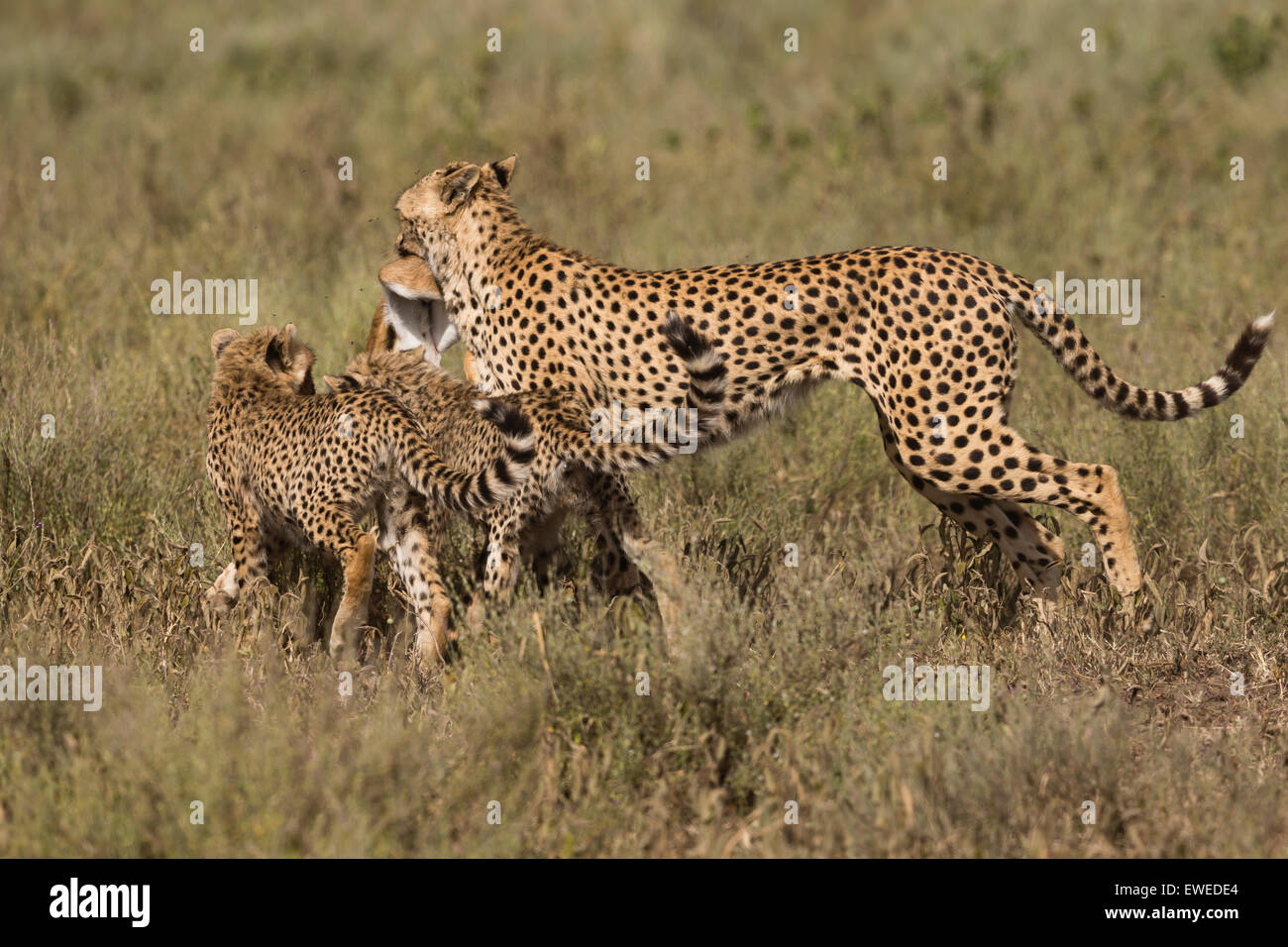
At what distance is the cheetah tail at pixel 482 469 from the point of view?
4.39 metres

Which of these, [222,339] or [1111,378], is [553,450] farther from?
[1111,378]

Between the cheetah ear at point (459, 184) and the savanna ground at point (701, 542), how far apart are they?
135 centimetres

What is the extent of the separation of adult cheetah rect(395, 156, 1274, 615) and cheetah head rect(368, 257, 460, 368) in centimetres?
51

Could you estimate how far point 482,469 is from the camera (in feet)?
15.7

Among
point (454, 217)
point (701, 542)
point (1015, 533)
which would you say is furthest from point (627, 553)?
point (454, 217)

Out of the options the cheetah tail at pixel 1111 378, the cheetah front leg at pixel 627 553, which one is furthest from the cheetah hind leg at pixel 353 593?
the cheetah tail at pixel 1111 378

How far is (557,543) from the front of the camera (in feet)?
17.7

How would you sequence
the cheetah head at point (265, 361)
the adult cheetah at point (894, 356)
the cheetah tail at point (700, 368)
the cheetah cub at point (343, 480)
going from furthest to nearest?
the cheetah head at point (265, 361) < the adult cheetah at point (894, 356) < the cheetah cub at point (343, 480) < the cheetah tail at point (700, 368)

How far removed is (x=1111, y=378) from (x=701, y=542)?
5.11 feet

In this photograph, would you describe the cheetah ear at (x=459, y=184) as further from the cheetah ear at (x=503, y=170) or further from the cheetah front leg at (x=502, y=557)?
the cheetah front leg at (x=502, y=557)

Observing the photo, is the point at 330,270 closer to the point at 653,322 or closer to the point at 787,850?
the point at 653,322

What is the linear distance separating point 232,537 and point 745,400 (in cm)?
187

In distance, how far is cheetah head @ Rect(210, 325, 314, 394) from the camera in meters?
5.52
